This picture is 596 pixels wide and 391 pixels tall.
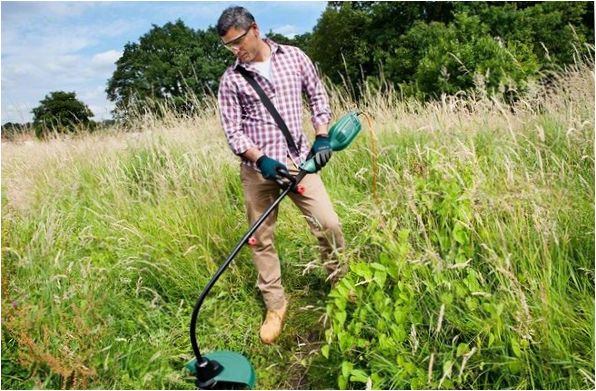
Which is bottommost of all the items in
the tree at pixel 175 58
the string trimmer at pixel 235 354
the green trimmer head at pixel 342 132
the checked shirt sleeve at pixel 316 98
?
the string trimmer at pixel 235 354

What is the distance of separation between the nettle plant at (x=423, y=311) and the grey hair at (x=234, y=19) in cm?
123

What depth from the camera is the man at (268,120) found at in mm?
2621

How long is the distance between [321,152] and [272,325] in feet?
3.58

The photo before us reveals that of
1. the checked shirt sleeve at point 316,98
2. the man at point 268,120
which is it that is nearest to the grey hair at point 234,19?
the man at point 268,120

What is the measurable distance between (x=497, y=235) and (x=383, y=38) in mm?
18028

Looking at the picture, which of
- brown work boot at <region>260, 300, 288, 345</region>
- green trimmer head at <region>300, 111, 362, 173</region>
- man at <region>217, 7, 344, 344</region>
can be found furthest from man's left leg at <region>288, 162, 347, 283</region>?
brown work boot at <region>260, 300, 288, 345</region>

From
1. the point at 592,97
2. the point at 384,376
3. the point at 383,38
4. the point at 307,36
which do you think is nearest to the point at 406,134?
the point at 592,97

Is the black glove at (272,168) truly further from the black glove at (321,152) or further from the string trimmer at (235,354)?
the black glove at (321,152)

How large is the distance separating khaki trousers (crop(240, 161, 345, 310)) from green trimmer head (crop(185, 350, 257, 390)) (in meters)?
0.53

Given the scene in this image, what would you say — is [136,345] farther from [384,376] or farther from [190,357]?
[384,376]

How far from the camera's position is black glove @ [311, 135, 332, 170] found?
2.56m

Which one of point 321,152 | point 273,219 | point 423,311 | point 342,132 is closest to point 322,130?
point 342,132

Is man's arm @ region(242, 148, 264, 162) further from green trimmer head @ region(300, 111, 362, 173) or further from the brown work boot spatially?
the brown work boot

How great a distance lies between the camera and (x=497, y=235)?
88.0 inches
